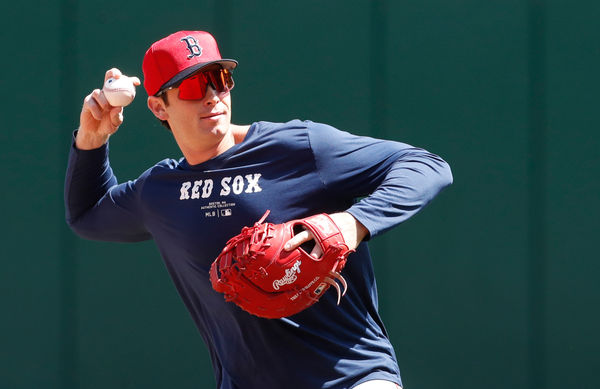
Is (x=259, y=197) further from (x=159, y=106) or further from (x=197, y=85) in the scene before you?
(x=159, y=106)

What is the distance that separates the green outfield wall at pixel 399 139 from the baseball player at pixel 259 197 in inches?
78.6

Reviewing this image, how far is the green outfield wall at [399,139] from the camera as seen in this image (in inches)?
193

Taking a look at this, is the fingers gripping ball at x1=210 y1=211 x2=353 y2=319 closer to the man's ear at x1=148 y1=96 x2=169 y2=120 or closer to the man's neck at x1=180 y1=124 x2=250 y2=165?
the man's neck at x1=180 y1=124 x2=250 y2=165

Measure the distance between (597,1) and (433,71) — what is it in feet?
3.35

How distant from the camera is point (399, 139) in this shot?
195 inches

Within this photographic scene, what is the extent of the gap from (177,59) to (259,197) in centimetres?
56

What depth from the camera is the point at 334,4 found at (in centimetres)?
499

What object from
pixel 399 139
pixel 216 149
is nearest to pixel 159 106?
pixel 216 149

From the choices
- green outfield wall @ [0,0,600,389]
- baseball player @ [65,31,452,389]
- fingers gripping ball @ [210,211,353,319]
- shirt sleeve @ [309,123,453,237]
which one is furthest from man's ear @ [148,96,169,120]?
green outfield wall @ [0,0,600,389]

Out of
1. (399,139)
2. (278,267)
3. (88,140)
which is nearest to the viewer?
(278,267)

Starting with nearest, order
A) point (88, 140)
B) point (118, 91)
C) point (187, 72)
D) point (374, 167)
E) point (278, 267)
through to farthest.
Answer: point (278, 267) → point (374, 167) → point (187, 72) → point (118, 91) → point (88, 140)

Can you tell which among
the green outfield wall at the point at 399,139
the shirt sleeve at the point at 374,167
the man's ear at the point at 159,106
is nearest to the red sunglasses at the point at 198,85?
the man's ear at the point at 159,106

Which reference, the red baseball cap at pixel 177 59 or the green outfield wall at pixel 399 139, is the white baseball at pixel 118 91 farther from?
the green outfield wall at pixel 399 139

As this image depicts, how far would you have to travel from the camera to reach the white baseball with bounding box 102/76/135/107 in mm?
2961
